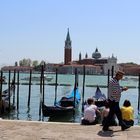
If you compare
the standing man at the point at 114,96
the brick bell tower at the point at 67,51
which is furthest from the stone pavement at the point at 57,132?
the brick bell tower at the point at 67,51

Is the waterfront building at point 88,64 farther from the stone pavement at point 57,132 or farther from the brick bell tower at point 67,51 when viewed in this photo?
the stone pavement at point 57,132

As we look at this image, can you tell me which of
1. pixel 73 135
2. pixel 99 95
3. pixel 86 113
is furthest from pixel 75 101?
pixel 73 135

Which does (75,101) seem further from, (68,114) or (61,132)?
(61,132)

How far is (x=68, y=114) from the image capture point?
74.4 feet

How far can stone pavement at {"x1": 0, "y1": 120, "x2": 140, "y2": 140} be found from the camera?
8.27 meters

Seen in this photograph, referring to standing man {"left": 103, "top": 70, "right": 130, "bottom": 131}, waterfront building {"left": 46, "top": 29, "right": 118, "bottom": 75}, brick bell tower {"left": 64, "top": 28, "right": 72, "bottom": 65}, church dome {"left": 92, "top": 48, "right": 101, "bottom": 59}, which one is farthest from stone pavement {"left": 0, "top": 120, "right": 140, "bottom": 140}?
church dome {"left": 92, "top": 48, "right": 101, "bottom": 59}

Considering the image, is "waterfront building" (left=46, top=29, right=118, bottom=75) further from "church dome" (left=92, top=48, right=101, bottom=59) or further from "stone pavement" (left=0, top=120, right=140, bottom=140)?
"stone pavement" (left=0, top=120, right=140, bottom=140)

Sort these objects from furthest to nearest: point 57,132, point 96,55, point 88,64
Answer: point 96,55 < point 88,64 < point 57,132

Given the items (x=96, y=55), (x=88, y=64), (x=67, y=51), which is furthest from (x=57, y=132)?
(x=96, y=55)

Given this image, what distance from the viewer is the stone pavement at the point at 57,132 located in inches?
325

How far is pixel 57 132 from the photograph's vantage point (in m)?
8.77

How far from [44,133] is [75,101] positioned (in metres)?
16.6

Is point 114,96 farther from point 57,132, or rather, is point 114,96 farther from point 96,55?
point 96,55

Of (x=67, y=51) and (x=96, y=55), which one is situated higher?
(x=67, y=51)
